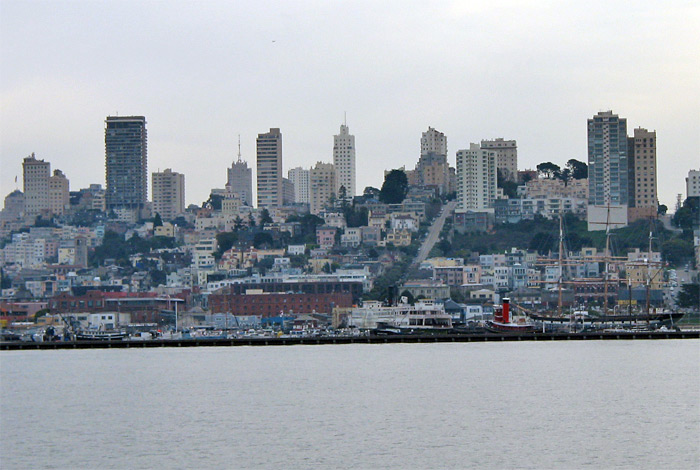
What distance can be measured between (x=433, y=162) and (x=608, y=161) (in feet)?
101

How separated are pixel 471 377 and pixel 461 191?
11212 cm

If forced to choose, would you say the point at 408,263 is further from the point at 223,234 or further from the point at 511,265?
the point at 223,234

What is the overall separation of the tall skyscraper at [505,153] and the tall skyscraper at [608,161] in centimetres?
1901

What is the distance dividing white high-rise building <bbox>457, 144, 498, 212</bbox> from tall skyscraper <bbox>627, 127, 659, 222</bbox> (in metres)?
15.0

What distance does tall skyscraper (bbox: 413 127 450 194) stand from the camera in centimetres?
17962

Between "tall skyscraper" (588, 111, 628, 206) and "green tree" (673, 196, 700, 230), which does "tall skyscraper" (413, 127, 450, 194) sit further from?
"green tree" (673, 196, 700, 230)

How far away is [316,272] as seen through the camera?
466ft

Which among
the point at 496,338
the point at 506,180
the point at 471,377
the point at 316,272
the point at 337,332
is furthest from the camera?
the point at 506,180

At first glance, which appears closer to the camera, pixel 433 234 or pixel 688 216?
pixel 688 216

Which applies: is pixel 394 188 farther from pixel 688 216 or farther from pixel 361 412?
pixel 361 412

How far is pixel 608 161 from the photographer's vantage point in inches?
6181

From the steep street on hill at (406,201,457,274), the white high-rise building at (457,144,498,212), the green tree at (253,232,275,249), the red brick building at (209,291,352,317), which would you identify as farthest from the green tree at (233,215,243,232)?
the red brick building at (209,291,352,317)

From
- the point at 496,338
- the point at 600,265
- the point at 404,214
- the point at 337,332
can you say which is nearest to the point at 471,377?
the point at 496,338

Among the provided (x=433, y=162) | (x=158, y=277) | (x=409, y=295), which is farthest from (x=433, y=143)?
(x=409, y=295)
